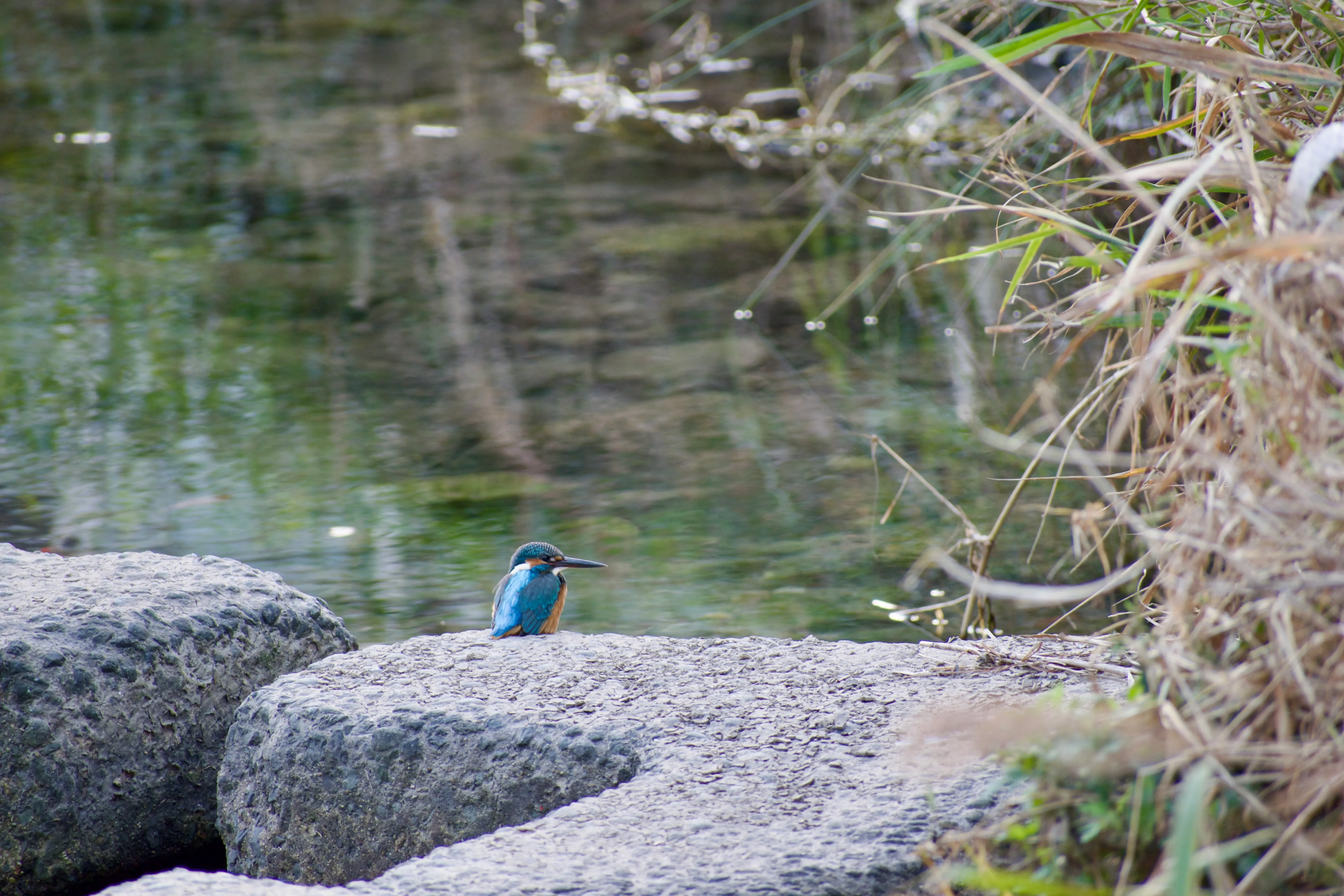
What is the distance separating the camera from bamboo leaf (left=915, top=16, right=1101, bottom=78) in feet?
4.93

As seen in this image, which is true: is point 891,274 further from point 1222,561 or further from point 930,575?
point 1222,561

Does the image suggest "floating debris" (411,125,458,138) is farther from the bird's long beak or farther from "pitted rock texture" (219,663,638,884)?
"pitted rock texture" (219,663,638,884)

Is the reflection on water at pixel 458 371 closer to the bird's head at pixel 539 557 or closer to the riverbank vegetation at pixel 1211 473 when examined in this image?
the bird's head at pixel 539 557

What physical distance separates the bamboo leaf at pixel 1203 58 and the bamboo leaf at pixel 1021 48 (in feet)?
0.43

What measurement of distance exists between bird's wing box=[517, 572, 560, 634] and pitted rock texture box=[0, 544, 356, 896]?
0.36 meters

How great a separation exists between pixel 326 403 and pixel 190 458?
49 cm

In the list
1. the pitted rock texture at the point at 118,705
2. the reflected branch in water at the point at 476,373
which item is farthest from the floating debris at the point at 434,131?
the pitted rock texture at the point at 118,705

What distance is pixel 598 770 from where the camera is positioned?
1658 millimetres

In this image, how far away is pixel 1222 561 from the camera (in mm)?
1193

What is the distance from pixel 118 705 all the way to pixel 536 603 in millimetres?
685

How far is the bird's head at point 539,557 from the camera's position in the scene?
2.45m

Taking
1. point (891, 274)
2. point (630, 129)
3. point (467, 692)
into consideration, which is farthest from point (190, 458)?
point (630, 129)

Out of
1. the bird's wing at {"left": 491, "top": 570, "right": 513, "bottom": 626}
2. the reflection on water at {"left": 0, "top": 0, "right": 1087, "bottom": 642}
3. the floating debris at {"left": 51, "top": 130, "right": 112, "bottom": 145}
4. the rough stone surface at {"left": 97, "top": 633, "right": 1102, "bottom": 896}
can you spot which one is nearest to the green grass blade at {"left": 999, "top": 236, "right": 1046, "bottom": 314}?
the rough stone surface at {"left": 97, "top": 633, "right": 1102, "bottom": 896}

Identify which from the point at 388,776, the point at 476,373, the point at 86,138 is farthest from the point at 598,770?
the point at 86,138
